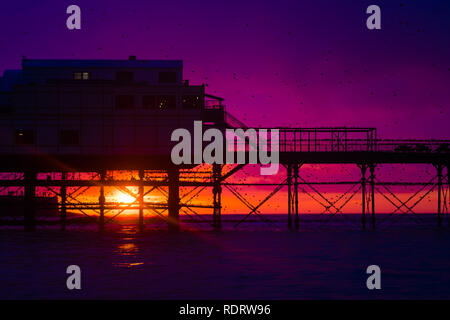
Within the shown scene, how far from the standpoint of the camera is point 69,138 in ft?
146

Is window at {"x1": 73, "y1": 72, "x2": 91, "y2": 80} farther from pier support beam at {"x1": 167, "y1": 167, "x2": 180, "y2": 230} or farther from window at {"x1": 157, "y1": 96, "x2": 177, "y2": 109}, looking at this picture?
pier support beam at {"x1": 167, "y1": 167, "x2": 180, "y2": 230}

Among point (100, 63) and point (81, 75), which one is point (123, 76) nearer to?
point (100, 63)

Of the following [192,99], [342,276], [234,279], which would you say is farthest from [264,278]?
[192,99]

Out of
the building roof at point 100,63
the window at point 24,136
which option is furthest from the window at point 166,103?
the window at point 24,136

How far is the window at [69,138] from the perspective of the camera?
146 feet

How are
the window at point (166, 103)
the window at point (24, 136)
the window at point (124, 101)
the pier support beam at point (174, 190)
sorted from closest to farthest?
the window at point (166, 103) → the window at point (124, 101) → the window at point (24, 136) → the pier support beam at point (174, 190)

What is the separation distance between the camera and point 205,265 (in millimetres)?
31109

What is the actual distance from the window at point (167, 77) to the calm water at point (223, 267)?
10.0 m

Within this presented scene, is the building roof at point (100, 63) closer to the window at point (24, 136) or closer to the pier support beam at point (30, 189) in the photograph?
the window at point (24, 136)

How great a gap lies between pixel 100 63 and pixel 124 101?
460cm

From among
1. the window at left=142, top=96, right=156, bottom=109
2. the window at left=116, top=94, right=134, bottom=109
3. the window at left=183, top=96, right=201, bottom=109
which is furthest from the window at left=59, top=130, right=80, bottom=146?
the window at left=183, top=96, right=201, bottom=109

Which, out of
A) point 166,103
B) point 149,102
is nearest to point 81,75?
point 149,102

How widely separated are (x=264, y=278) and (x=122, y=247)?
15.1 m

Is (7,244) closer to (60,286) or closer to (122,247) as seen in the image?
(122,247)
